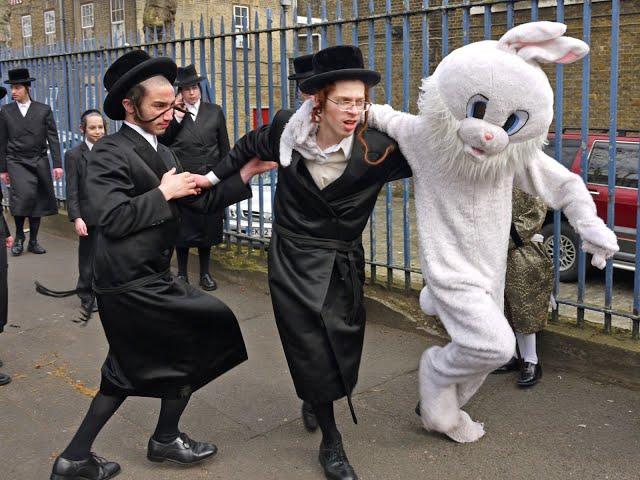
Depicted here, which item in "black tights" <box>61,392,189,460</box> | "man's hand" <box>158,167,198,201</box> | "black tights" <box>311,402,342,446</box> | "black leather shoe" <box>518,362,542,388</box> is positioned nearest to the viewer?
"man's hand" <box>158,167,198,201</box>

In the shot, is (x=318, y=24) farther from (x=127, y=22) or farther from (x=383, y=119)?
(x=127, y=22)

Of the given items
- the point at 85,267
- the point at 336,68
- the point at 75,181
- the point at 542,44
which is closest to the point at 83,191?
the point at 75,181

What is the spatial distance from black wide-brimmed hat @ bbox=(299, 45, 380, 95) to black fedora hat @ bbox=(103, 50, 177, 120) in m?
0.63

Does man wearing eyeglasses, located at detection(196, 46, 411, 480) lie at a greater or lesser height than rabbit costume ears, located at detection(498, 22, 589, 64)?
lesser

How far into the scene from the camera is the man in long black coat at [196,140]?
676cm

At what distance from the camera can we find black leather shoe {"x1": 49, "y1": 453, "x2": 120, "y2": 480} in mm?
3445

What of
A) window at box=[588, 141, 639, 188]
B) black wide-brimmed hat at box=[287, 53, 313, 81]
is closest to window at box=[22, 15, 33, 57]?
window at box=[588, 141, 639, 188]

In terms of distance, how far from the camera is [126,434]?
4.11 metres

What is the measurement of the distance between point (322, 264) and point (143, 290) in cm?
84

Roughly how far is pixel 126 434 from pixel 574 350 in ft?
9.29

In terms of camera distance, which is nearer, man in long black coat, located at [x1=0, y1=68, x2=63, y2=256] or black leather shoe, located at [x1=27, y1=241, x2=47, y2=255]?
man in long black coat, located at [x1=0, y1=68, x2=63, y2=256]

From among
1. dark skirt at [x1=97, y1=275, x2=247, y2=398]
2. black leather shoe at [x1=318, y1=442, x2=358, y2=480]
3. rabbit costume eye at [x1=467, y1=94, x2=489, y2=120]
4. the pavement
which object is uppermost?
rabbit costume eye at [x1=467, y1=94, x2=489, y2=120]

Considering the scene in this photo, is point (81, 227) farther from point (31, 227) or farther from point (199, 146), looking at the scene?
point (31, 227)

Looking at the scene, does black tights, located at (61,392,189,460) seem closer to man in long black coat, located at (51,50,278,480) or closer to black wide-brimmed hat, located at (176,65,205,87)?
man in long black coat, located at (51,50,278,480)
